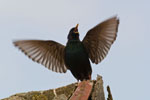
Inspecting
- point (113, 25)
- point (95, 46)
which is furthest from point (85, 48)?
point (113, 25)

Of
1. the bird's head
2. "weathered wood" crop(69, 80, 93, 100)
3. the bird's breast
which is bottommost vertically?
"weathered wood" crop(69, 80, 93, 100)

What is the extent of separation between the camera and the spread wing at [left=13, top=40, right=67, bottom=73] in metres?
13.5

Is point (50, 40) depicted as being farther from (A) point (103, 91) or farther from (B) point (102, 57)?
(A) point (103, 91)

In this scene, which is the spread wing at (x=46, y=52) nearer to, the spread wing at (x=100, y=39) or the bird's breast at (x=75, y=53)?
the bird's breast at (x=75, y=53)

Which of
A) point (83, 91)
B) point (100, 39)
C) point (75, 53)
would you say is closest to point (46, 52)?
point (75, 53)

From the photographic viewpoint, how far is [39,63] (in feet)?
45.8

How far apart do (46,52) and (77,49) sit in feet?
4.58

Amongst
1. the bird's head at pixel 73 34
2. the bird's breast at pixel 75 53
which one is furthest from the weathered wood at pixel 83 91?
the bird's head at pixel 73 34

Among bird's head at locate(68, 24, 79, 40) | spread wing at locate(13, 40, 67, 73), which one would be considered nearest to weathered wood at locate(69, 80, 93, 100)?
bird's head at locate(68, 24, 79, 40)

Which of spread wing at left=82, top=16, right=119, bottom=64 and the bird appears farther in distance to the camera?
the bird

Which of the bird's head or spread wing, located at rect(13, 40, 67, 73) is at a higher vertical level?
the bird's head

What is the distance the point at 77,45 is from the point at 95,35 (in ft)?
1.90

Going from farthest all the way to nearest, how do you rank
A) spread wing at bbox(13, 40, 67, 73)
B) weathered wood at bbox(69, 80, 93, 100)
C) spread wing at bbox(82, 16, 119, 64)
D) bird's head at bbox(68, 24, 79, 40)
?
1. spread wing at bbox(13, 40, 67, 73)
2. bird's head at bbox(68, 24, 79, 40)
3. spread wing at bbox(82, 16, 119, 64)
4. weathered wood at bbox(69, 80, 93, 100)

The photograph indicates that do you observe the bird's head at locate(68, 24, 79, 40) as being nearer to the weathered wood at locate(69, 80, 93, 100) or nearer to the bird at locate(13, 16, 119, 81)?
the bird at locate(13, 16, 119, 81)
